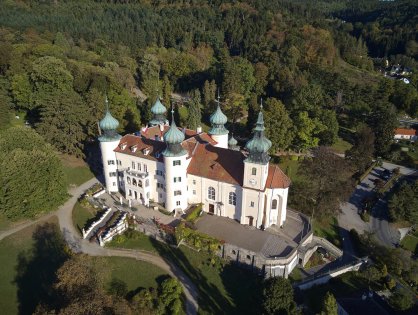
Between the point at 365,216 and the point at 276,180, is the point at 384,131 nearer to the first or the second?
the point at 365,216

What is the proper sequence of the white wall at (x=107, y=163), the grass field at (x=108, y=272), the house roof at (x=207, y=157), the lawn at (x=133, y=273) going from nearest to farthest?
1. the grass field at (x=108, y=272)
2. the lawn at (x=133, y=273)
3. the house roof at (x=207, y=157)
4. the white wall at (x=107, y=163)

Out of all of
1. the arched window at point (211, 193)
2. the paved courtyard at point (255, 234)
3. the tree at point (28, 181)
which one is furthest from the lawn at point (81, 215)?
the arched window at point (211, 193)

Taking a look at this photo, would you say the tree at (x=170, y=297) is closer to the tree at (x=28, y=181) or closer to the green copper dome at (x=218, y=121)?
the tree at (x=28, y=181)

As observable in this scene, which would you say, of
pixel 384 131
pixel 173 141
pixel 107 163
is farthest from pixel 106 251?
pixel 384 131

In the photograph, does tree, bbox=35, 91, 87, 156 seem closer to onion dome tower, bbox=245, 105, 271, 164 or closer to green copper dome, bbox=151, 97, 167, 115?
green copper dome, bbox=151, 97, 167, 115

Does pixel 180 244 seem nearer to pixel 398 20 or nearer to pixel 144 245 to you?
pixel 144 245

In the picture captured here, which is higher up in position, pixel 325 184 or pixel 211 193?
pixel 325 184

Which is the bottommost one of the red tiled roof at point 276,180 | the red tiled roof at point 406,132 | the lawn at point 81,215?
the red tiled roof at point 406,132

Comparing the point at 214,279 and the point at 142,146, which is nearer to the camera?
the point at 214,279
